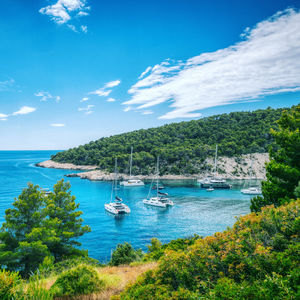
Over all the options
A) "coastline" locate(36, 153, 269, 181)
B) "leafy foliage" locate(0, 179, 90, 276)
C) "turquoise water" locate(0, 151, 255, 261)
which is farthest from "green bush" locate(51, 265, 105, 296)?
"coastline" locate(36, 153, 269, 181)

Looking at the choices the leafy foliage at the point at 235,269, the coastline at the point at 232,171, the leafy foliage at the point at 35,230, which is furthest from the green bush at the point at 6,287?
the coastline at the point at 232,171

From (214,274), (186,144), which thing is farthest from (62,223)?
(186,144)

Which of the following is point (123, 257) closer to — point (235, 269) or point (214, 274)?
point (214, 274)

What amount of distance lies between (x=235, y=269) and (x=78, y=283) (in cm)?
407

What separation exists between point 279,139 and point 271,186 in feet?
9.82

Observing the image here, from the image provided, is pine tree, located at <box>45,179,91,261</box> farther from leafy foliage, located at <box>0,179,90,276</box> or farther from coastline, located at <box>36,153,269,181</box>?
coastline, located at <box>36,153,269,181</box>

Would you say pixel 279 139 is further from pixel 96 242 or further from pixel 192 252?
pixel 96 242

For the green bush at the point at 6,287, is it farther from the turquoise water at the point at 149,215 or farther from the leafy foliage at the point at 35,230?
the turquoise water at the point at 149,215

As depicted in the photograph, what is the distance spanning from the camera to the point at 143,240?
84.3ft

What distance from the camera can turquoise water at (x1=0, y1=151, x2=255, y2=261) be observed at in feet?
86.7

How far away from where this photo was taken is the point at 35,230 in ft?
43.1

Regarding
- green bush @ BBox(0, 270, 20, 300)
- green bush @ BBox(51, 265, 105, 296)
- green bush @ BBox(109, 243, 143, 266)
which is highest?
green bush @ BBox(0, 270, 20, 300)

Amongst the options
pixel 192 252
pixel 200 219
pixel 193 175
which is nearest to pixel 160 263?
pixel 192 252

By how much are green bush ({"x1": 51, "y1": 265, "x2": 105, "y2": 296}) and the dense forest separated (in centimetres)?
6316
